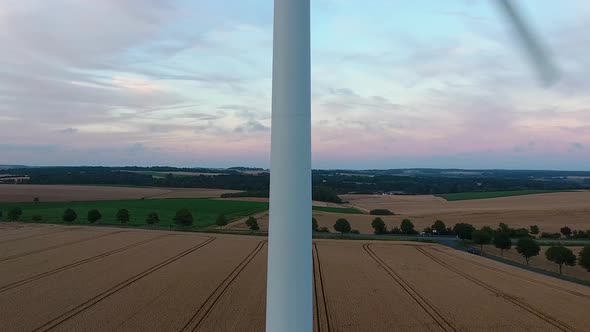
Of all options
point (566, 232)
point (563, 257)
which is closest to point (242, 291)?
point (563, 257)

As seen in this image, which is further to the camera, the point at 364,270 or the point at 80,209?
the point at 80,209

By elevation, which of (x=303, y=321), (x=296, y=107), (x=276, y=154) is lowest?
(x=303, y=321)

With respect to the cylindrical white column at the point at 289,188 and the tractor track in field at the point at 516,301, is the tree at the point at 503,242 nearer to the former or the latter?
the tractor track in field at the point at 516,301

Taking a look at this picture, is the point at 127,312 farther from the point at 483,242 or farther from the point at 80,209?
the point at 80,209


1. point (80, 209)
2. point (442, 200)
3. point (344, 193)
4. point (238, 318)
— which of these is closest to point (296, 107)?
point (238, 318)

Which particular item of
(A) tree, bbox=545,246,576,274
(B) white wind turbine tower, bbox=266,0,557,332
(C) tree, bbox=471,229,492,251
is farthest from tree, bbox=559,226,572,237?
(B) white wind turbine tower, bbox=266,0,557,332

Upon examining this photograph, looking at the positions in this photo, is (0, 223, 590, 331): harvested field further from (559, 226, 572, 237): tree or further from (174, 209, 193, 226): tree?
(559, 226, 572, 237): tree

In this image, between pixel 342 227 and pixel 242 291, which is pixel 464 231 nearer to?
pixel 342 227

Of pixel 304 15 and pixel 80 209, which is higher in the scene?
pixel 304 15

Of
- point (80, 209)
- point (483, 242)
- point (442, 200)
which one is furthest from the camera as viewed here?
point (442, 200)
